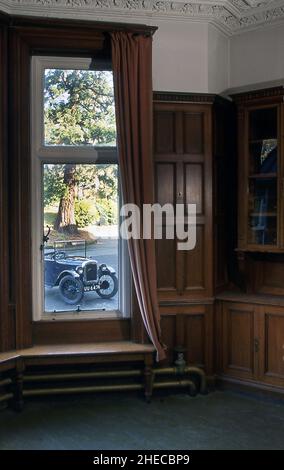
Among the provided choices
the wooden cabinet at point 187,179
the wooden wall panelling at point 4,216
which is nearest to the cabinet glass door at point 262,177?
the wooden cabinet at point 187,179

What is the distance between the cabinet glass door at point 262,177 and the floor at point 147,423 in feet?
4.15

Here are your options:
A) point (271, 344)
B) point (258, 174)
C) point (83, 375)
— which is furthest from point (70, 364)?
point (258, 174)

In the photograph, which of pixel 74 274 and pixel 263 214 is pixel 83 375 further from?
pixel 263 214

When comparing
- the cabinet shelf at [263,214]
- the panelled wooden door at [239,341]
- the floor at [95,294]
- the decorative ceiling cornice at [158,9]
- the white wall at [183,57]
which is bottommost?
the panelled wooden door at [239,341]

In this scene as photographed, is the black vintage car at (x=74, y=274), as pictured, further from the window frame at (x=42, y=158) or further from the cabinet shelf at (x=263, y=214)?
the cabinet shelf at (x=263, y=214)

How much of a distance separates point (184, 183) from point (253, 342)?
Result: 1.35 m

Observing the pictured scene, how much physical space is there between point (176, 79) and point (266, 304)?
6.16 feet

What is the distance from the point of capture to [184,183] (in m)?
3.68

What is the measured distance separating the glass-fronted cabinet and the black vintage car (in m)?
1.10

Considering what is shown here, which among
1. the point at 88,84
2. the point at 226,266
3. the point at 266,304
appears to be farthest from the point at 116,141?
the point at 266,304

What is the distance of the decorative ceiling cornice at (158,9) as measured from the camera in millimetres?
3412

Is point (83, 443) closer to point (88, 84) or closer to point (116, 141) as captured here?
point (116, 141)

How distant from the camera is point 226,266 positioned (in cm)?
402

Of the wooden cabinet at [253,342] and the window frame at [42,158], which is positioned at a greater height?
the window frame at [42,158]
